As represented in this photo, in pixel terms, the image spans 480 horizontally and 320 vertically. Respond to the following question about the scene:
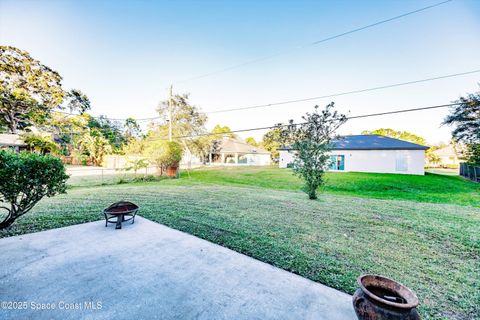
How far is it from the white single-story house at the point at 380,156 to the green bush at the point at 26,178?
15.0m

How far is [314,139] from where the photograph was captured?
8.35m

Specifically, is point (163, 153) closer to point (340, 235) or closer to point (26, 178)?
point (26, 178)

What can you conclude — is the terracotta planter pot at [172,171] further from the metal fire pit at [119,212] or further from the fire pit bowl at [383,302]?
the fire pit bowl at [383,302]

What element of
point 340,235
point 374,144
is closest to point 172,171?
point 340,235

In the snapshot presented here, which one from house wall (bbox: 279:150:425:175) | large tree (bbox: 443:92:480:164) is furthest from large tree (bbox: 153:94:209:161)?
large tree (bbox: 443:92:480:164)

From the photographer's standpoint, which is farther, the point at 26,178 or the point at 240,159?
the point at 240,159

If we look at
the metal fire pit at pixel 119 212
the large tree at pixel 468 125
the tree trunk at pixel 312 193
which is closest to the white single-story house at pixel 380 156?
the large tree at pixel 468 125

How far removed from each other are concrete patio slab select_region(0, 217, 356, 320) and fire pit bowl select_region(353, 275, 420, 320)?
1.28ft

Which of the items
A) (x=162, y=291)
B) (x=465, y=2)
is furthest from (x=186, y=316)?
(x=465, y=2)

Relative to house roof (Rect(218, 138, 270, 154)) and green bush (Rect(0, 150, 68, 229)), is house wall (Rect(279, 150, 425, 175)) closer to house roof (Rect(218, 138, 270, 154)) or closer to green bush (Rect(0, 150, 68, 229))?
house roof (Rect(218, 138, 270, 154))

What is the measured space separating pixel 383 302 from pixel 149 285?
2.57 meters

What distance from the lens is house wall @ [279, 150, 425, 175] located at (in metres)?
18.0

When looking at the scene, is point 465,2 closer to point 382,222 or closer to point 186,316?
point 382,222

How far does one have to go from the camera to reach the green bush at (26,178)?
160 inches
